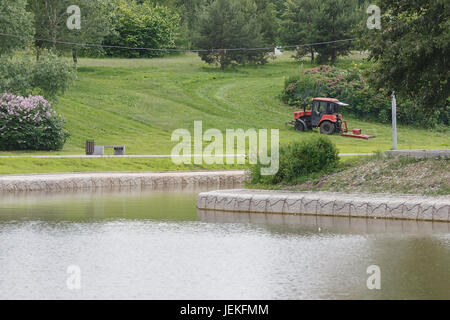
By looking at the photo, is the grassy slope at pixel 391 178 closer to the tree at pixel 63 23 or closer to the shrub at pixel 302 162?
the shrub at pixel 302 162

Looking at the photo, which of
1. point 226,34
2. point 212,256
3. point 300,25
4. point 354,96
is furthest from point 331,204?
point 300,25

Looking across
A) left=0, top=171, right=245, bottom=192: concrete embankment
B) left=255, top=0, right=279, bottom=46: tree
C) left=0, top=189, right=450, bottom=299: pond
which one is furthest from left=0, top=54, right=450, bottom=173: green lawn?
left=0, top=189, right=450, bottom=299: pond

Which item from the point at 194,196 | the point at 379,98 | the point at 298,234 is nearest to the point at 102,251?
the point at 298,234

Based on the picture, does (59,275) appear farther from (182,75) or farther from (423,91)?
(182,75)

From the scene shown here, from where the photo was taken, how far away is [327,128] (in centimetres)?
5375

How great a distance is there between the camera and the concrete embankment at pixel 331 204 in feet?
63.9

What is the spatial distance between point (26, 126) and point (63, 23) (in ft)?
88.5

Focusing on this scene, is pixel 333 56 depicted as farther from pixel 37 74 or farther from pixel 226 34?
pixel 37 74

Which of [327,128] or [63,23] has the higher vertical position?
[63,23]

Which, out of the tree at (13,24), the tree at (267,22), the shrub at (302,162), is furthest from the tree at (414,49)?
the tree at (267,22)

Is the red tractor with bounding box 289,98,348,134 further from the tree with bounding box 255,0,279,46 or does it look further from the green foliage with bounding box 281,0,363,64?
the tree with bounding box 255,0,279,46

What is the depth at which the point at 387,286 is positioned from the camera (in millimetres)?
12141

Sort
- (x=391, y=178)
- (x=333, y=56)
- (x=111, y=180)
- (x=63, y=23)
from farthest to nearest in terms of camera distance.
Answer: (x=333, y=56) < (x=63, y=23) < (x=111, y=180) < (x=391, y=178)

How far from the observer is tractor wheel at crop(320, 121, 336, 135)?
176 feet
